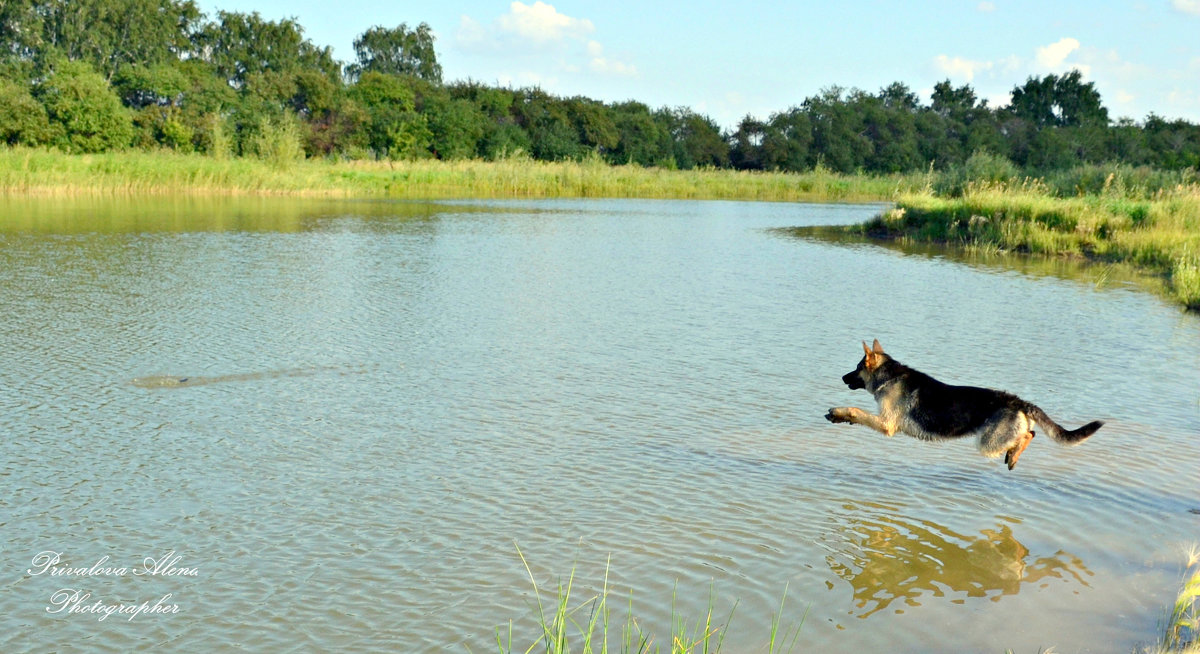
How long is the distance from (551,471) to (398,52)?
295 feet

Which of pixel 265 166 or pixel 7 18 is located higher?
pixel 7 18

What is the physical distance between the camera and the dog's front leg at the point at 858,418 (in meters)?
6.61

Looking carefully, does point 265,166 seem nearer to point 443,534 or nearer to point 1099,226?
point 1099,226

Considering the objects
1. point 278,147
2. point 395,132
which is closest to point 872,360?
point 278,147

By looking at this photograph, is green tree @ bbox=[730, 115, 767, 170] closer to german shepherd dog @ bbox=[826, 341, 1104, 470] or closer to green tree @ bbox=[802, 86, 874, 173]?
green tree @ bbox=[802, 86, 874, 173]

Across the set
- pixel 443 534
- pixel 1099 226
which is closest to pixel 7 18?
pixel 1099 226

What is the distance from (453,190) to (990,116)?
55.9 m

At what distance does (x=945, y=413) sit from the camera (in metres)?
6.46

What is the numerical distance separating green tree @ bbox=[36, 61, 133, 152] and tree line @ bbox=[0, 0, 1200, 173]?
0.08m

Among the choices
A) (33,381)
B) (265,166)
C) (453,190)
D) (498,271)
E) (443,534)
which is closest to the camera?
(443,534)

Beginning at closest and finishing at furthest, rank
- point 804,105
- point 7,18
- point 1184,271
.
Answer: point 1184,271, point 7,18, point 804,105

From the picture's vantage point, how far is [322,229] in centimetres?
2512

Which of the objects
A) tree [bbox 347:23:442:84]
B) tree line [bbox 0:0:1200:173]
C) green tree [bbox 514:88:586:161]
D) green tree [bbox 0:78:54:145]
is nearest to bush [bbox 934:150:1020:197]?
tree line [bbox 0:0:1200:173]

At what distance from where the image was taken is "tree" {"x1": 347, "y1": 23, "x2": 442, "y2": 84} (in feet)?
298
